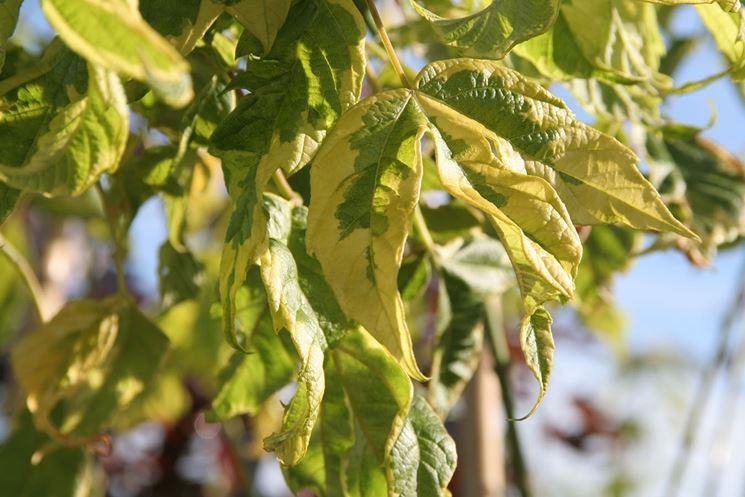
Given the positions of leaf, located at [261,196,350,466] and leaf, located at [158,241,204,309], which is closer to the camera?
leaf, located at [261,196,350,466]

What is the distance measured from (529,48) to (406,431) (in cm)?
24

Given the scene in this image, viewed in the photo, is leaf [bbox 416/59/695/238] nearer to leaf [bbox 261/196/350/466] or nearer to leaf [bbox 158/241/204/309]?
leaf [bbox 261/196/350/466]

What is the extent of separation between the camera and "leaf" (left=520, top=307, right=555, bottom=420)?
44 cm

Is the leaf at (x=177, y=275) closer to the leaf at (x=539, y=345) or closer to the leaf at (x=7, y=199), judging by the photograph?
the leaf at (x=7, y=199)

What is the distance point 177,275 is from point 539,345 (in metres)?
0.40

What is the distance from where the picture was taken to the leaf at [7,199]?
481 mm

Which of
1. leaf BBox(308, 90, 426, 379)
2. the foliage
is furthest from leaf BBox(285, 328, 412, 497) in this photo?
leaf BBox(308, 90, 426, 379)

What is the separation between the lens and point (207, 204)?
6.13 ft

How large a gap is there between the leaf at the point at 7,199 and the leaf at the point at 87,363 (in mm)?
253

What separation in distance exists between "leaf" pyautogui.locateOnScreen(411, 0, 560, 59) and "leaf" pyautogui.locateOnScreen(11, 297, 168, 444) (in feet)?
1.29

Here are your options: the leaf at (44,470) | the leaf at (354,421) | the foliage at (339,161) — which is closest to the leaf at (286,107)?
the foliage at (339,161)

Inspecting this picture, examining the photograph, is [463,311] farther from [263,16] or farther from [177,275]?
[263,16]

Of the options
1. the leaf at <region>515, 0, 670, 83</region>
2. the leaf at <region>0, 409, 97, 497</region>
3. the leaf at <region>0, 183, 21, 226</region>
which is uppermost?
the leaf at <region>515, 0, 670, 83</region>

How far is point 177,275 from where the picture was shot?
78 cm
